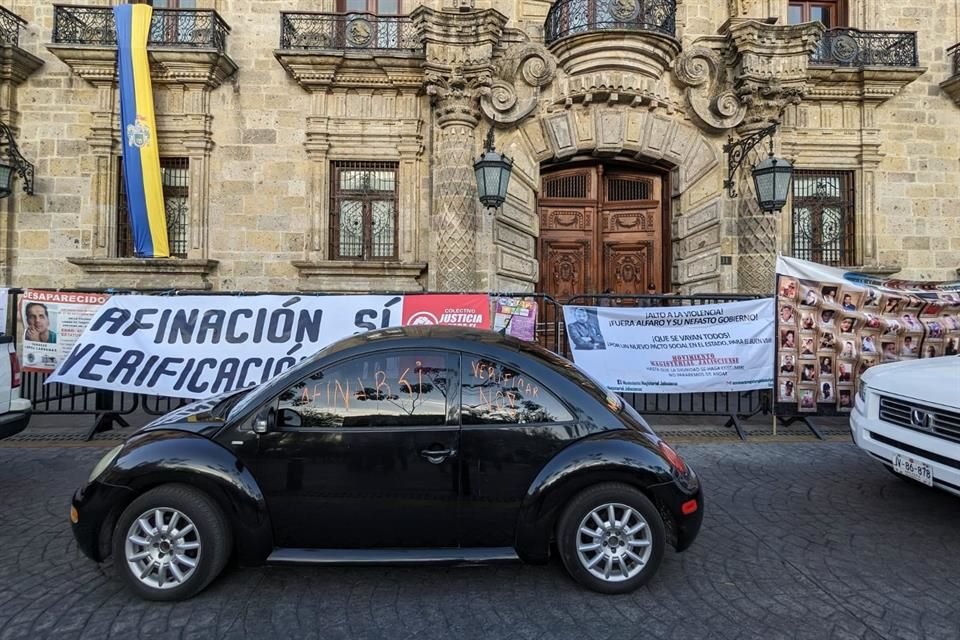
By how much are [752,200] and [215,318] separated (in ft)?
31.5

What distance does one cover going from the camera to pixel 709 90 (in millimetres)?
10688

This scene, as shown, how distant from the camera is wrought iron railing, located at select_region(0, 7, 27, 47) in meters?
10.6

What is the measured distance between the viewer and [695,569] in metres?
3.38

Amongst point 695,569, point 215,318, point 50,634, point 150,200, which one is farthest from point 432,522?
point 150,200

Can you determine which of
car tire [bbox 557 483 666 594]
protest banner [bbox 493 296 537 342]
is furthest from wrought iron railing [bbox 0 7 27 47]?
car tire [bbox 557 483 666 594]

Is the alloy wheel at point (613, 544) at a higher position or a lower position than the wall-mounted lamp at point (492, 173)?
lower

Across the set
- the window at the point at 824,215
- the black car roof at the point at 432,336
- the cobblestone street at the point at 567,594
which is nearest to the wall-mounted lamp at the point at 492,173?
the black car roof at the point at 432,336

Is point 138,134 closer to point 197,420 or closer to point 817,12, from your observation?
point 197,420

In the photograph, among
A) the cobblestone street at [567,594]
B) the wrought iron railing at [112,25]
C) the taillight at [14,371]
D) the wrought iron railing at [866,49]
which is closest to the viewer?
the cobblestone street at [567,594]

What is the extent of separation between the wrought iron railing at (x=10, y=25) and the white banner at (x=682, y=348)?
41.8 feet

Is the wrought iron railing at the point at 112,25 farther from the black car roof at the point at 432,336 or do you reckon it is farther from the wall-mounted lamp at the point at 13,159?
the black car roof at the point at 432,336

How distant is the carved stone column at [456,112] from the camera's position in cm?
988

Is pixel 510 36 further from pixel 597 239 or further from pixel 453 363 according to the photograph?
pixel 453 363

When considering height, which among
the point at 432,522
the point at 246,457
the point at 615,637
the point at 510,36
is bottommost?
the point at 615,637
